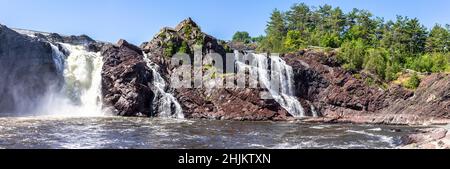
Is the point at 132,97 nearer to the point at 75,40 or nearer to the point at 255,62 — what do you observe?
the point at 255,62

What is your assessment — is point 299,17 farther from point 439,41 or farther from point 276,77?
point 276,77

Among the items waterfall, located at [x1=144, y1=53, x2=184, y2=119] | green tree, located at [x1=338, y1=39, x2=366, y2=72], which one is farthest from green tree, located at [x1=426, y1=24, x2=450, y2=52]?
waterfall, located at [x1=144, y1=53, x2=184, y2=119]

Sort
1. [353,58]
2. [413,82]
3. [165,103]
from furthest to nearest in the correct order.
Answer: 1. [353,58]
2. [413,82]
3. [165,103]

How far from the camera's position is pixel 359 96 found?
233 ft

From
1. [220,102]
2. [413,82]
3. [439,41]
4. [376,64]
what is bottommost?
[220,102]

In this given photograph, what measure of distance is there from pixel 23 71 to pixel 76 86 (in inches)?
273

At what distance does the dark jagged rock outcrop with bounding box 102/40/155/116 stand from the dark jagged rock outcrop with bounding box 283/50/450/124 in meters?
22.7

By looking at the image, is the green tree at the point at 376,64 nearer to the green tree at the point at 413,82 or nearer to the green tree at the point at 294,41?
the green tree at the point at 413,82

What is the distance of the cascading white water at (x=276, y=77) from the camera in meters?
66.1

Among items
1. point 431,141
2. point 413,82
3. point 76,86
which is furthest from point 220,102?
point 431,141

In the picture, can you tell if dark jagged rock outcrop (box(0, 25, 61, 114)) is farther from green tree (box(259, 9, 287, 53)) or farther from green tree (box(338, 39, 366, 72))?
green tree (box(259, 9, 287, 53))

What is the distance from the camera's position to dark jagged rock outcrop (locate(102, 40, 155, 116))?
201 feet

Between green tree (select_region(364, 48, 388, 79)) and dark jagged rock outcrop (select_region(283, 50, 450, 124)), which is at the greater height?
green tree (select_region(364, 48, 388, 79))

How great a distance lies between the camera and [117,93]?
62.8 meters
